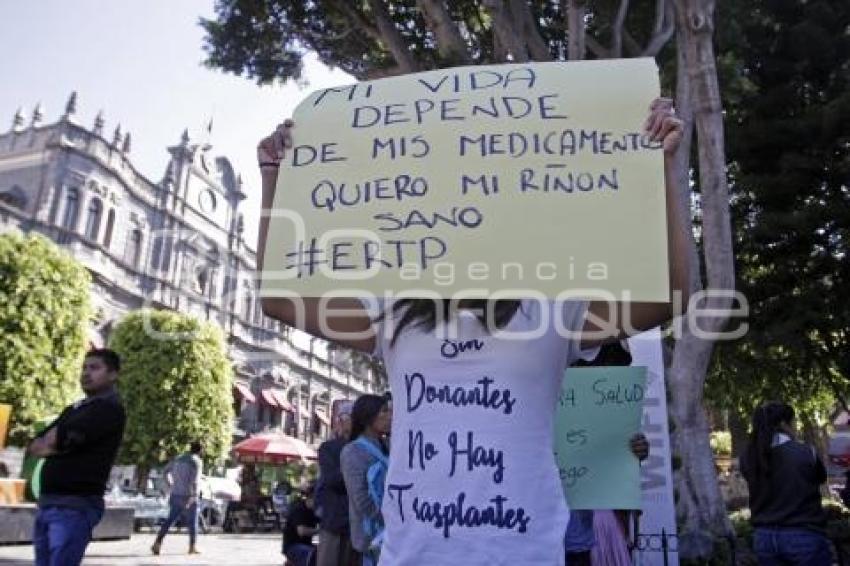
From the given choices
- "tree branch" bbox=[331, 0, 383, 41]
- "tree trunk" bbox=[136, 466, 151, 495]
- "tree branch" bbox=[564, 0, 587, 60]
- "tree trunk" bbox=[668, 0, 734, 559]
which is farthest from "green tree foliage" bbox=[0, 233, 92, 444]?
"tree trunk" bbox=[668, 0, 734, 559]

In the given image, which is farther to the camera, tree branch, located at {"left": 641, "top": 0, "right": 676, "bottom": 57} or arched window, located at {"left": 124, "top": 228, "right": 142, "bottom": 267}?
arched window, located at {"left": 124, "top": 228, "right": 142, "bottom": 267}

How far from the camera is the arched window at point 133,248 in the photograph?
32.0 metres

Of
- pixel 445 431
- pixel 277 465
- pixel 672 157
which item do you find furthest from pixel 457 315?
pixel 277 465

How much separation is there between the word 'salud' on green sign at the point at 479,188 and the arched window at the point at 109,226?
30798 mm

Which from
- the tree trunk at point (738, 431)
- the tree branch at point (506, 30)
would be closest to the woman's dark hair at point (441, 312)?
the tree branch at point (506, 30)

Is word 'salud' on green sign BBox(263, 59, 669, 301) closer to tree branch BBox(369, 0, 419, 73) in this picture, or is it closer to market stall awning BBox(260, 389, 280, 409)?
tree branch BBox(369, 0, 419, 73)

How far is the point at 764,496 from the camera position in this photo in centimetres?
405

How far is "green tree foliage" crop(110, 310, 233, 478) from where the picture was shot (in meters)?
24.3

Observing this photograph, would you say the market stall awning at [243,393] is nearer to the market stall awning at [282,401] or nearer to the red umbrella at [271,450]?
the market stall awning at [282,401]

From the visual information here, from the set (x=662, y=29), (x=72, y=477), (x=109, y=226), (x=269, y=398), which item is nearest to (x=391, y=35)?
(x=662, y=29)

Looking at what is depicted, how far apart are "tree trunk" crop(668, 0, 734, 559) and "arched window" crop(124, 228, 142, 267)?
93.8ft

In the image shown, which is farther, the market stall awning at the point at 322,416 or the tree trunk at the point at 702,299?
the market stall awning at the point at 322,416

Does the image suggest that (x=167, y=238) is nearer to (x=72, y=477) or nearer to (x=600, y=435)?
(x=72, y=477)

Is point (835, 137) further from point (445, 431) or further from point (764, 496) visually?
point (445, 431)
